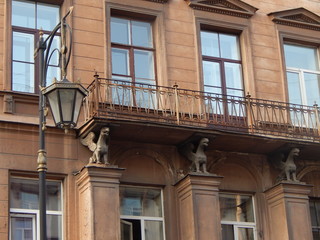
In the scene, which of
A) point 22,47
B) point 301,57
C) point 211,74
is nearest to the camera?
point 22,47

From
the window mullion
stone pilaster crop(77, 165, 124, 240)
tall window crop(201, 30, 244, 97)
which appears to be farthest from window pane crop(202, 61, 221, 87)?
stone pilaster crop(77, 165, 124, 240)

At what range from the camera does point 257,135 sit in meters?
16.9

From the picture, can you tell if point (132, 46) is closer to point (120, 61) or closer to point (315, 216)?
point (120, 61)

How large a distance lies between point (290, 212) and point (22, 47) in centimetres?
696

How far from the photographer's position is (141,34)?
1830cm

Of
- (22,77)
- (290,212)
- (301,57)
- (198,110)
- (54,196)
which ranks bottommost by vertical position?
(290,212)

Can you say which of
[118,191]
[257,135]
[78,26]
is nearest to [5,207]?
[118,191]

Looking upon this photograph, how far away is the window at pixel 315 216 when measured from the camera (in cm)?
1802

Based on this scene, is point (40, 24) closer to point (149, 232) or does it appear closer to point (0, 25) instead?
point (0, 25)

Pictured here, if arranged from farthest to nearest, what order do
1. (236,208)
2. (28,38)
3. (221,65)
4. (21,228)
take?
1. (221,65)
2. (236,208)
3. (28,38)
4. (21,228)

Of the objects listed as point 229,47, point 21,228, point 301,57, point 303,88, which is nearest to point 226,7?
point 229,47

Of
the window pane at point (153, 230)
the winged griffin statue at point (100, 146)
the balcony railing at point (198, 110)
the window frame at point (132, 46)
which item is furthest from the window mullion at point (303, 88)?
the winged griffin statue at point (100, 146)

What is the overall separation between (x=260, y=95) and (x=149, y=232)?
181 inches

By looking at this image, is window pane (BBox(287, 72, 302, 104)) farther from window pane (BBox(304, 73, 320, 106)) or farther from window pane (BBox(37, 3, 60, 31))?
window pane (BBox(37, 3, 60, 31))
